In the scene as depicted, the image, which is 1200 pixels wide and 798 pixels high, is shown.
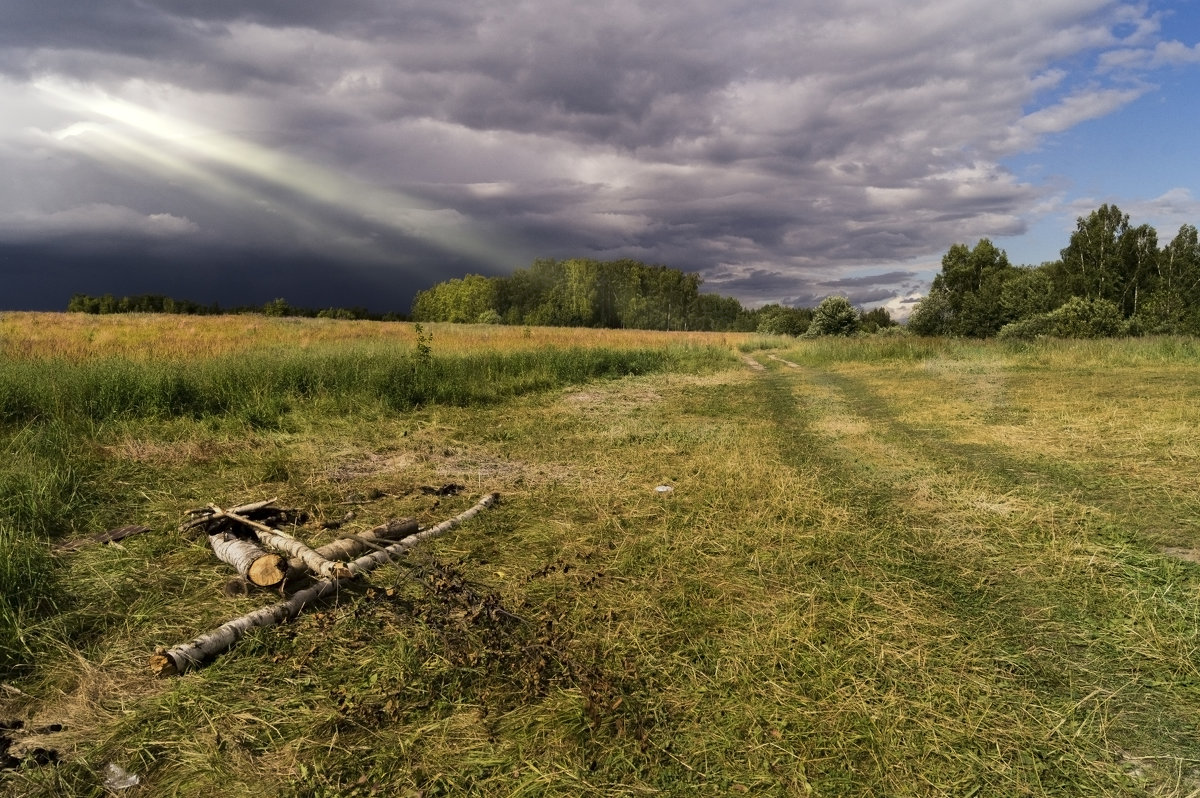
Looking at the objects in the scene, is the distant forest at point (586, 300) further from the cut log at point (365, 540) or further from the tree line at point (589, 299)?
the cut log at point (365, 540)

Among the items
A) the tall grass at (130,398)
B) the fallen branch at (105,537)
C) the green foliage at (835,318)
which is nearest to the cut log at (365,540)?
the tall grass at (130,398)

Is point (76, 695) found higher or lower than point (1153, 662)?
lower

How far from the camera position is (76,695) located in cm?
303

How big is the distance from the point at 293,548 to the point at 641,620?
2.55 meters

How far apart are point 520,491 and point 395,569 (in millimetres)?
2320

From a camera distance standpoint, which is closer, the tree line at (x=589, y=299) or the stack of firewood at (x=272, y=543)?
the stack of firewood at (x=272, y=543)

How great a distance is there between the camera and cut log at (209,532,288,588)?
395cm

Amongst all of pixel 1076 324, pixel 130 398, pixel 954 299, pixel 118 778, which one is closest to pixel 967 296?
pixel 954 299

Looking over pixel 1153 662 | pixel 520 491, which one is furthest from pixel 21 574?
pixel 1153 662

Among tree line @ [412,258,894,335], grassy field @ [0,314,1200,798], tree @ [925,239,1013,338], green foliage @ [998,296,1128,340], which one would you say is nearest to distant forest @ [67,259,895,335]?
tree line @ [412,258,894,335]

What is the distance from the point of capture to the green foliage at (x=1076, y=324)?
29.1 metres

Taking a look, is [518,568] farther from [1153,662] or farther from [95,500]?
[95,500]

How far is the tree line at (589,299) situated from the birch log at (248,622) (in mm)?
75591

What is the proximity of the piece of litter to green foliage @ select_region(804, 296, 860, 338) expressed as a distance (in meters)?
42.9
